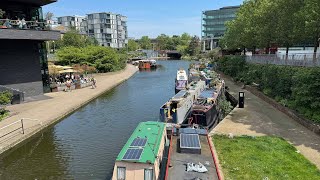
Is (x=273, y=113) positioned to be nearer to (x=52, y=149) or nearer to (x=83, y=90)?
(x=52, y=149)

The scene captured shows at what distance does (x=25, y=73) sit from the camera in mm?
34188

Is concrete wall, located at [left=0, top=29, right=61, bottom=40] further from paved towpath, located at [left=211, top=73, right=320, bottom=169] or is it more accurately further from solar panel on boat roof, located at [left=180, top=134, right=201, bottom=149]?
solar panel on boat roof, located at [left=180, top=134, right=201, bottom=149]

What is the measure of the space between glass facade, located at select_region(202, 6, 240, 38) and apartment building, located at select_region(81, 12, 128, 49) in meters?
57.0

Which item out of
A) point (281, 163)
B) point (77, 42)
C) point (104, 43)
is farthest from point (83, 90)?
point (104, 43)

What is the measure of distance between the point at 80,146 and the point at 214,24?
173m

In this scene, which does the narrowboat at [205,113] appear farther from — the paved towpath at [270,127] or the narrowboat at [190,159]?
the narrowboat at [190,159]

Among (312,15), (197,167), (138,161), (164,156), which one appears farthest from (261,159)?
(312,15)

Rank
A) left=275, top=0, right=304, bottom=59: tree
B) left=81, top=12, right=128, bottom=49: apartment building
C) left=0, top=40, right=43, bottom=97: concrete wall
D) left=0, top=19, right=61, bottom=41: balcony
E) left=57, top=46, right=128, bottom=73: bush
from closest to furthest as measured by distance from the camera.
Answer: left=275, top=0, right=304, bottom=59: tree < left=0, top=19, right=61, bottom=41: balcony < left=0, top=40, right=43, bottom=97: concrete wall < left=57, top=46, right=128, bottom=73: bush < left=81, top=12, right=128, bottom=49: apartment building

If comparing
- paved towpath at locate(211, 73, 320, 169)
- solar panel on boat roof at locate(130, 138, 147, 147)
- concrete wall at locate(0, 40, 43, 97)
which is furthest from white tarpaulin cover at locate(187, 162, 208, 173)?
concrete wall at locate(0, 40, 43, 97)

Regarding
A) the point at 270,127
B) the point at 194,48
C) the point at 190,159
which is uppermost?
the point at 194,48

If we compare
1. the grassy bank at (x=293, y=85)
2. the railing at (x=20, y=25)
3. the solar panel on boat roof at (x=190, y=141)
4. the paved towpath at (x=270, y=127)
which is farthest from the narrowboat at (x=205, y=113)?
the railing at (x=20, y=25)

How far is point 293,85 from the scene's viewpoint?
2408 centimetres

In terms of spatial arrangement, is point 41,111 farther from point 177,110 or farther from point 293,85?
point 293,85

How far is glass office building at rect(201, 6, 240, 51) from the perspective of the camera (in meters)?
174
